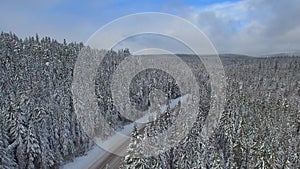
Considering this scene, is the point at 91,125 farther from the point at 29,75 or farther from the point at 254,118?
the point at 254,118

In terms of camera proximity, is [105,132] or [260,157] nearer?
[260,157]

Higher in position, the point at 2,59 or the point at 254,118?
the point at 2,59

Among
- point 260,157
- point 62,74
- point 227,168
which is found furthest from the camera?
point 62,74

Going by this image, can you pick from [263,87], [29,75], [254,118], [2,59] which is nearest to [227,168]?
[254,118]

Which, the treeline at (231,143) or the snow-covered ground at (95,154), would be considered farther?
the snow-covered ground at (95,154)

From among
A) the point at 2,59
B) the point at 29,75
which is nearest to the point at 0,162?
the point at 29,75

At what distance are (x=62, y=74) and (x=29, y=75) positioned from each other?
8608mm

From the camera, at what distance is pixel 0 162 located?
93.5 ft

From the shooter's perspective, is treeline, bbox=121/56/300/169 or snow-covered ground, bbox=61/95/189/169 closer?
treeline, bbox=121/56/300/169

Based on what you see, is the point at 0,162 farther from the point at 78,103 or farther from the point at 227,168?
the point at 227,168

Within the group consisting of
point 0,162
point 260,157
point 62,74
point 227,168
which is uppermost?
point 62,74

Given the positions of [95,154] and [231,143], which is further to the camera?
[231,143]

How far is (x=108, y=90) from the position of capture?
6681cm

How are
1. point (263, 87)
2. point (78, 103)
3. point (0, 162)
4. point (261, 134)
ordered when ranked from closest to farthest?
point (0, 162)
point (78, 103)
point (261, 134)
point (263, 87)
